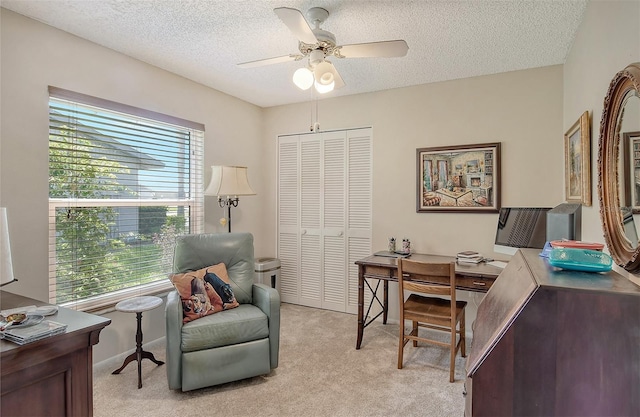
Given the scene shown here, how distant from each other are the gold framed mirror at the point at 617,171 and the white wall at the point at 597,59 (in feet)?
0.32

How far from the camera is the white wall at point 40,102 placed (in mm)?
2109

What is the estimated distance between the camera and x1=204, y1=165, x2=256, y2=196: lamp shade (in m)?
3.16

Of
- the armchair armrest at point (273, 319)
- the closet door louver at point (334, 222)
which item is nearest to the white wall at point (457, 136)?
the closet door louver at point (334, 222)

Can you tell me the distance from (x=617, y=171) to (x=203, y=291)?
246 centimetres

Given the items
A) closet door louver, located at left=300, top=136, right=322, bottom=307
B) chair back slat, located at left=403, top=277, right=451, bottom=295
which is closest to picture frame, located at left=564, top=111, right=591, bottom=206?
chair back slat, located at left=403, top=277, right=451, bottom=295

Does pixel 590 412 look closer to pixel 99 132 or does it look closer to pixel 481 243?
pixel 481 243

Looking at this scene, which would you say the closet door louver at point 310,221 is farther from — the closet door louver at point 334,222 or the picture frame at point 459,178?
the picture frame at point 459,178

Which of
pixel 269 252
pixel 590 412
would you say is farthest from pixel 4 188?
pixel 590 412

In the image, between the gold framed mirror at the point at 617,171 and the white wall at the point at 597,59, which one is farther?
the white wall at the point at 597,59

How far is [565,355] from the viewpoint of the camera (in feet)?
3.00

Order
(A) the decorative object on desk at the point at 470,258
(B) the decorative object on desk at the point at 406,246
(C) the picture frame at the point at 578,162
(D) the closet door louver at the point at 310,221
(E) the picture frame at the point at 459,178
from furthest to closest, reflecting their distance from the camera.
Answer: (D) the closet door louver at the point at 310,221
(B) the decorative object on desk at the point at 406,246
(E) the picture frame at the point at 459,178
(A) the decorative object on desk at the point at 470,258
(C) the picture frame at the point at 578,162

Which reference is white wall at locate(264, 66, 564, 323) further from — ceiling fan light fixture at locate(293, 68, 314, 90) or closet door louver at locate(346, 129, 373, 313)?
ceiling fan light fixture at locate(293, 68, 314, 90)

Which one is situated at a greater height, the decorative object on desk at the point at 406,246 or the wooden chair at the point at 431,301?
the decorative object on desk at the point at 406,246

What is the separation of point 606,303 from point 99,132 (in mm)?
3118
